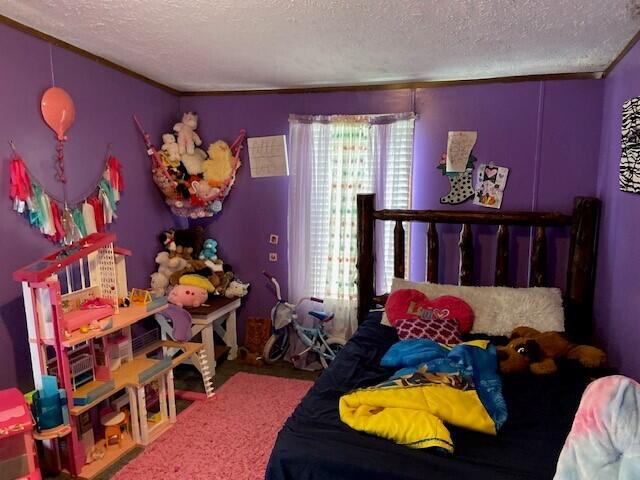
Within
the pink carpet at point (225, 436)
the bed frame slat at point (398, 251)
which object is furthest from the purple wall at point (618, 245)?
the pink carpet at point (225, 436)

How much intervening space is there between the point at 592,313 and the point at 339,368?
157 cm

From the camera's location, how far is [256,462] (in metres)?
2.16

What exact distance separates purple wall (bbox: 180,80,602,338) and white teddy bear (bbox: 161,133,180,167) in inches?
12.1

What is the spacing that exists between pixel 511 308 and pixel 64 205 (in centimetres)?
245

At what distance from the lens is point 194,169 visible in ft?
10.4

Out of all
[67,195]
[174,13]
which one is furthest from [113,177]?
[174,13]

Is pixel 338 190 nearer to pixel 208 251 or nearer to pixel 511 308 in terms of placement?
pixel 208 251

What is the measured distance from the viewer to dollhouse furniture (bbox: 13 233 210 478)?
191cm

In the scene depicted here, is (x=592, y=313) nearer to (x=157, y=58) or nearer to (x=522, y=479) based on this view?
(x=522, y=479)

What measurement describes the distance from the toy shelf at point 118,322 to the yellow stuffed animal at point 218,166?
3.57 ft

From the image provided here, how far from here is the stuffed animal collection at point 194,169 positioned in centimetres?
311

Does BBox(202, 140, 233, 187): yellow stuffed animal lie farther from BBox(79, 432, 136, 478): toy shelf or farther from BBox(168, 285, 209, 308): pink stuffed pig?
BBox(79, 432, 136, 478): toy shelf

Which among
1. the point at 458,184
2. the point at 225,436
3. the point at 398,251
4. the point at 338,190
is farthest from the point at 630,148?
the point at 225,436

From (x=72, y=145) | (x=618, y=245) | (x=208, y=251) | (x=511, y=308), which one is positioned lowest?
(x=511, y=308)
